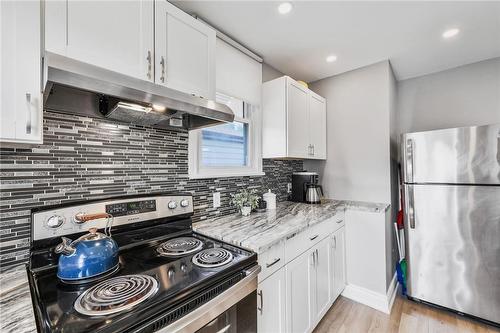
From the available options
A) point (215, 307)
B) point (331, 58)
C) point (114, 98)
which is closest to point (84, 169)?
point (114, 98)

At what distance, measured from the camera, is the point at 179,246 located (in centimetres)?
124

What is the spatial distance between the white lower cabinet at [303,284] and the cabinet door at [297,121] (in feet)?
2.48

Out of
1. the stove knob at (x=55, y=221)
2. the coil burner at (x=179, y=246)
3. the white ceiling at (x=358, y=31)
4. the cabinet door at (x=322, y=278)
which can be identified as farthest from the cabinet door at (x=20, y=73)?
the cabinet door at (x=322, y=278)

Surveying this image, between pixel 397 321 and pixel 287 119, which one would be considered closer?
pixel 397 321

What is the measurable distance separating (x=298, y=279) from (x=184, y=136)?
1309mm

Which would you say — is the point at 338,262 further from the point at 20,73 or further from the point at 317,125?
the point at 20,73

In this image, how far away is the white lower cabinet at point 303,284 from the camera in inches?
51.3

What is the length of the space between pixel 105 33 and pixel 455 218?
2838mm

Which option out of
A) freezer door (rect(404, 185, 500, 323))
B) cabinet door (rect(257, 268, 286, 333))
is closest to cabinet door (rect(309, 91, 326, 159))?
freezer door (rect(404, 185, 500, 323))

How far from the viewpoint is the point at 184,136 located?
65.1 inches

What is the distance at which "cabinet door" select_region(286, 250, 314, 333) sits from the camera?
146 cm

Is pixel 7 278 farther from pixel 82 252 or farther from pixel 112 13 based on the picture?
pixel 112 13

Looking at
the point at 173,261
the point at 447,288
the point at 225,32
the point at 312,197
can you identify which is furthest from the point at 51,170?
the point at 447,288

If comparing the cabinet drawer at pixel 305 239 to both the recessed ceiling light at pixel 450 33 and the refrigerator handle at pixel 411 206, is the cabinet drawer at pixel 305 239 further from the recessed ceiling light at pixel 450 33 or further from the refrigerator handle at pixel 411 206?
the recessed ceiling light at pixel 450 33
